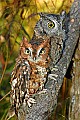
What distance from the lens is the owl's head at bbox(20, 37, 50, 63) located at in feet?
6.86

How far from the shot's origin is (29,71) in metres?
2.13

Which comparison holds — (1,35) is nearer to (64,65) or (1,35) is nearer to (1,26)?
(1,26)

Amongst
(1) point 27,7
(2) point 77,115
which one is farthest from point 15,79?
(1) point 27,7

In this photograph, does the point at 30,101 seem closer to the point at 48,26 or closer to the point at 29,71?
the point at 29,71

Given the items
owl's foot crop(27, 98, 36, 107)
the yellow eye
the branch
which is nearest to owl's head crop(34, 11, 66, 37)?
the yellow eye

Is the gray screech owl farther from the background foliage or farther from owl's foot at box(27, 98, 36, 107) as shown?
the background foliage

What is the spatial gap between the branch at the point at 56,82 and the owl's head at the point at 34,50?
3.8 inches

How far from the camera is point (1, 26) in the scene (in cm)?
288

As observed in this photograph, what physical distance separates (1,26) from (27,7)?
9.2 inches

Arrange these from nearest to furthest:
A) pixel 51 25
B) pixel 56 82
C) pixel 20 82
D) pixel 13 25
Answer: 1. pixel 56 82
2. pixel 20 82
3. pixel 51 25
4. pixel 13 25

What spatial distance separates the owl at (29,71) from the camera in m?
2.10

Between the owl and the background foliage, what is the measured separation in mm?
547

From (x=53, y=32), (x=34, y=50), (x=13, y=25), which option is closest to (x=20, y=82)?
(x=34, y=50)

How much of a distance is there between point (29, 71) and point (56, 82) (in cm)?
18
